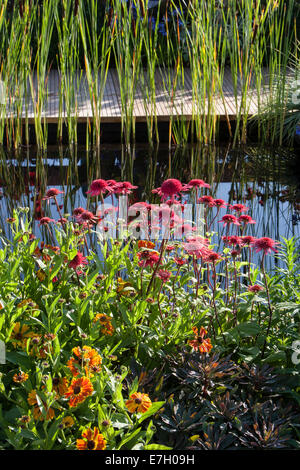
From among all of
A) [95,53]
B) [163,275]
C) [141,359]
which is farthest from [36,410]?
[95,53]

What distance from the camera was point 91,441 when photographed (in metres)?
1.04

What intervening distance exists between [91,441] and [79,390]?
0.34ft

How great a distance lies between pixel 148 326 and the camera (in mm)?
1508

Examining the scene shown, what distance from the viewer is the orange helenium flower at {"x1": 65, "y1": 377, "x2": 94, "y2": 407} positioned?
1.10 metres

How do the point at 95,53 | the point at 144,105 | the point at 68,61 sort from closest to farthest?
the point at 95,53 → the point at 68,61 → the point at 144,105

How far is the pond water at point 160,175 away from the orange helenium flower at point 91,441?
5.89ft

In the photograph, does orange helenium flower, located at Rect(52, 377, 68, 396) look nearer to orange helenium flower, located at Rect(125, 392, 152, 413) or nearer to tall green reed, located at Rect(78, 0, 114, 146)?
orange helenium flower, located at Rect(125, 392, 152, 413)

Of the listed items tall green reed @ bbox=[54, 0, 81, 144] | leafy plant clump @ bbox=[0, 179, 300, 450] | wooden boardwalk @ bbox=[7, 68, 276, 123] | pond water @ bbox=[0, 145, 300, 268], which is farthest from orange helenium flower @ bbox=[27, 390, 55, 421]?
wooden boardwalk @ bbox=[7, 68, 276, 123]

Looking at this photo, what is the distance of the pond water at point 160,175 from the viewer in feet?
10.3

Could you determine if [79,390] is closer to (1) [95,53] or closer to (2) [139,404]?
(2) [139,404]

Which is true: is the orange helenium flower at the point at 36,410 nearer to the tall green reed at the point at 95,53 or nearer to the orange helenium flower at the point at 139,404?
the orange helenium flower at the point at 139,404

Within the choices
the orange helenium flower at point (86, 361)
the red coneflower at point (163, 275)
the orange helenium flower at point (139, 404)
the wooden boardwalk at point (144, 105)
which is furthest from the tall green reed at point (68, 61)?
the orange helenium flower at point (139, 404)
